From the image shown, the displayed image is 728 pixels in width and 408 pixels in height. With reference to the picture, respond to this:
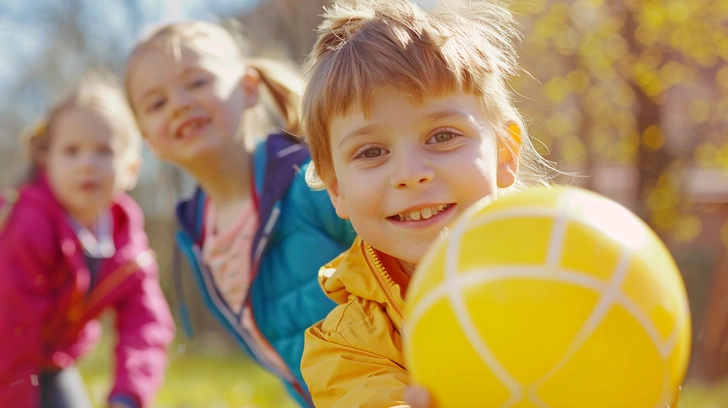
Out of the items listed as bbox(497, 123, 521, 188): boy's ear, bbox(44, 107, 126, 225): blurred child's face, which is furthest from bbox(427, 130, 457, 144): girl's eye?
bbox(44, 107, 126, 225): blurred child's face

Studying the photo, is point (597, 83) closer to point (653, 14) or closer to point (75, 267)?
point (653, 14)

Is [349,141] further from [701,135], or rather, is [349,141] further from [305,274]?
[701,135]

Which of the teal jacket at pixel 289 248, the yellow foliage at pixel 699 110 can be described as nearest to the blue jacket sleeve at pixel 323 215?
the teal jacket at pixel 289 248

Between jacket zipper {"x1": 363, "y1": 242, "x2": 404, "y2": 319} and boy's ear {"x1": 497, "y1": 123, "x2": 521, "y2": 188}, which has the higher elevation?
boy's ear {"x1": 497, "y1": 123, "x2": 521, "y2": 188}

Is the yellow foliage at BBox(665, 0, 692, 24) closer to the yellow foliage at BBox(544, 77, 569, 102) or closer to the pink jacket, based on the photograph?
the yellow foliage at BBox(544, 77, 569, 102)

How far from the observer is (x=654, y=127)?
7781 millimetres

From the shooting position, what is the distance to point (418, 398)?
1.83 m

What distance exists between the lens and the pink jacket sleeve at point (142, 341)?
4.74 meters

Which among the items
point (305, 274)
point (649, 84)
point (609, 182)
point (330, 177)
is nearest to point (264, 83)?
point (305, 274)

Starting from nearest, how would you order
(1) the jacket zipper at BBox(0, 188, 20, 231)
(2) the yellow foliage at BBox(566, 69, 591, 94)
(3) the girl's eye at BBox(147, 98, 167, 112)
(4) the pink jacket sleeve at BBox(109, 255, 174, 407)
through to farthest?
(3) the girl's eye at BBox(147, 98, 167, 112)
(4) the pink jacket sleeve at BBox(109, 255, 174, 407)
(1) the jacket zipper at BBox(0, 188, 20, 231)
(2) the yellow foliage at BBox(566, 69, 591, 94)

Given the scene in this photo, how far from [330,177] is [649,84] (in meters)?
5.25

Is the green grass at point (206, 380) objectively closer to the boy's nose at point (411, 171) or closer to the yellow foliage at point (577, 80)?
the yellow foliage at point (577, 80)

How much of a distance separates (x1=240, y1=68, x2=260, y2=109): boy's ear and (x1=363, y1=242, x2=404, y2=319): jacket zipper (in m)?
1.88

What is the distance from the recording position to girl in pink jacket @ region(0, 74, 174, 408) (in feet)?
16.0
